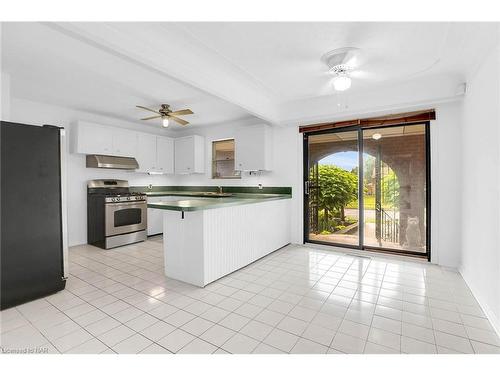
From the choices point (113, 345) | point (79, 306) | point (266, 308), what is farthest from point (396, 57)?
point (79, 306)

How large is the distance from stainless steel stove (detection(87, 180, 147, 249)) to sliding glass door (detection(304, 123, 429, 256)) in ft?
10.7

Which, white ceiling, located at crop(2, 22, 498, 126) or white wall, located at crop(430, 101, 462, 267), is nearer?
white ceiling, located at crop(2, 22, 498, 126)

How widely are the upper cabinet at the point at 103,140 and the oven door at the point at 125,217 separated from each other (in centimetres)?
106

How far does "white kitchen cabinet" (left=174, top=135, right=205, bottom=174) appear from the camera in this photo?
5.64 metres

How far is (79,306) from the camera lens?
229 cm

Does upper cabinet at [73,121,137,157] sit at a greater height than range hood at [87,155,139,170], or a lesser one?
greater

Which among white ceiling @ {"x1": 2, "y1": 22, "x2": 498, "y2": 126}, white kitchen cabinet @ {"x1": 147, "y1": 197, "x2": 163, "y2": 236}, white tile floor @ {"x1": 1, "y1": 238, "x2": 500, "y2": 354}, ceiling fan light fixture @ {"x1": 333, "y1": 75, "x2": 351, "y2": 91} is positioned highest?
white ceiling @ {"x1": 2, "y1": 22, "x2": 498, "y2": 126}

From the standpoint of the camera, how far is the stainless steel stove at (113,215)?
433 centimetres

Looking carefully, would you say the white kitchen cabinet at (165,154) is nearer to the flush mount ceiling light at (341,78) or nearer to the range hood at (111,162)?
the range hood at (111,162)

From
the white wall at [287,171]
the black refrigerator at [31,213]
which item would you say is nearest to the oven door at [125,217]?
the black refrigerator at [31,213]

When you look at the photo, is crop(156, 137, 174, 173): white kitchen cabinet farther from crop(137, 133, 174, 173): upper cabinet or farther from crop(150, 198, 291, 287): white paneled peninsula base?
crop(150, 198, 291, 287): white paneled peninsula base

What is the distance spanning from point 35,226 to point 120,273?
3.72 feet

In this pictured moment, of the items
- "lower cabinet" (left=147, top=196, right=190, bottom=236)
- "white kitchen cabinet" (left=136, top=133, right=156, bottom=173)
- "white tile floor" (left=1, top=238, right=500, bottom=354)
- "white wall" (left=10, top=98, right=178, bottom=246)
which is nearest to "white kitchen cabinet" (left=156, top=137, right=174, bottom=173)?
"white kitchen cabinet" (left=136, top=133, right=156, bottom=173)

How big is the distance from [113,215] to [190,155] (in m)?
2.08
